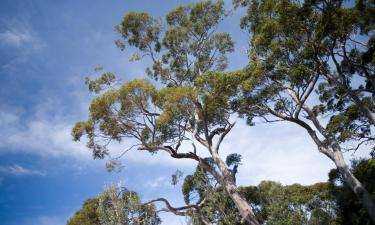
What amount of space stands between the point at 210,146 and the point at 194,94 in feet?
11.8

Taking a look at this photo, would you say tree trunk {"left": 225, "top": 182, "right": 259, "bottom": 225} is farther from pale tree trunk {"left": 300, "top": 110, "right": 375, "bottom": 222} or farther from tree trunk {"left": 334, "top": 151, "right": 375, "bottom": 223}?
tree trunk {"left": 334, "top": 151, "right": 375, "bottom": 223}

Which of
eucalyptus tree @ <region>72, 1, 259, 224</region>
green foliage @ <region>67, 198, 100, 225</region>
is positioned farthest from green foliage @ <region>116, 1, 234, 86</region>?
green foliage @ <region>67, 198, 100, 225</region>

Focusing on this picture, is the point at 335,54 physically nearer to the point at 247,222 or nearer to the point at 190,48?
the point at 247,222

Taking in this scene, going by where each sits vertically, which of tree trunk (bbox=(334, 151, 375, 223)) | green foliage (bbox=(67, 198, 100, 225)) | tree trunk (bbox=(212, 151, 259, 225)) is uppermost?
green foliage (bbox=(67, 198, 100, 225))

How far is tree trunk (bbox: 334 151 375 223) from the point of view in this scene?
43.1 feet

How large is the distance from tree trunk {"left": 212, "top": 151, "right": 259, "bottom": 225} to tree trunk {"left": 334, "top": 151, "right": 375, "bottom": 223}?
5.11 metres

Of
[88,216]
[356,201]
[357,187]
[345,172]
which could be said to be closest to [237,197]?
[345,172]

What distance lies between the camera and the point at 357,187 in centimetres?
1371

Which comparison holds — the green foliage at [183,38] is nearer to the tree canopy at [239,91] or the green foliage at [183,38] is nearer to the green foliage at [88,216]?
the tree canopy at [239,91]

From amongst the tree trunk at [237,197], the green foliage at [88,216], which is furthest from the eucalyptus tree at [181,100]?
the green foliage at [88,216]

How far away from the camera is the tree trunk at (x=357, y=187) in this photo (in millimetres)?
13148

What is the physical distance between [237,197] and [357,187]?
242 inches

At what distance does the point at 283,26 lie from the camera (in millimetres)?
16109

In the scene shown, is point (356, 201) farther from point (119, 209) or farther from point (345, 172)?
point (119, 209)
